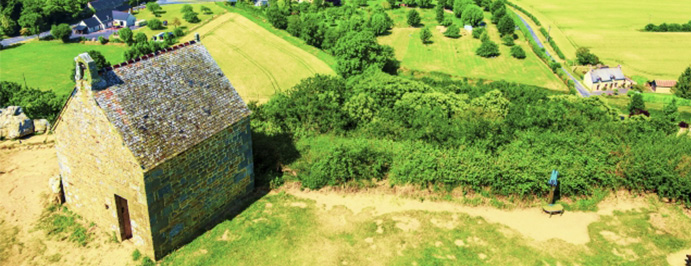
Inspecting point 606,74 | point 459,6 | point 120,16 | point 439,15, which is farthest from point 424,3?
point 120,16

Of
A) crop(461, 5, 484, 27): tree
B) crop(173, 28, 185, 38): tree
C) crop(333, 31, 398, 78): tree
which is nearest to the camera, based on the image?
crop(333, 31, 398, 78): tree

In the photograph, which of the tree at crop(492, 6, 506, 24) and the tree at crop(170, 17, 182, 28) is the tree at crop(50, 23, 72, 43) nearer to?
the tree at crop(170, 17, 182, 28)

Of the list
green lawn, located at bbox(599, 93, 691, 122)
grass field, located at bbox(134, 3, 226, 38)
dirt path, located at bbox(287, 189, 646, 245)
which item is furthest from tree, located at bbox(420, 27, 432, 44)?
dirt path, located at bbox(287, 189, 646, 245)

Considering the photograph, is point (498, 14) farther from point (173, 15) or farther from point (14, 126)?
point (14, 126)

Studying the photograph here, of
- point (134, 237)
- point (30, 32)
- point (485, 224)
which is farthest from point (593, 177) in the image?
point (30, 32)

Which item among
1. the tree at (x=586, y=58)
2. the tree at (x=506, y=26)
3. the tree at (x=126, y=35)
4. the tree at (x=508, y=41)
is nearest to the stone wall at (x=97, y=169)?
the tree at (x=126, y=35)

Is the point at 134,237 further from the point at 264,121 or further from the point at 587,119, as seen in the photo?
the point at 587,119

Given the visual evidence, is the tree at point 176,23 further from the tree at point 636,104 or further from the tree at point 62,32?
the tree at point 636,104
